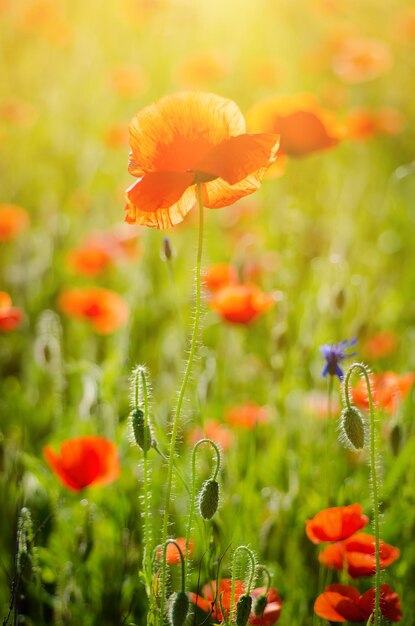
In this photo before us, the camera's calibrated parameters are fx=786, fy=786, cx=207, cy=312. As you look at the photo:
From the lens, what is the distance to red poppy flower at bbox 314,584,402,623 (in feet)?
4.48

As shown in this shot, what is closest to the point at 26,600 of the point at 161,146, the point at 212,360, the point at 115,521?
the point at 115,521

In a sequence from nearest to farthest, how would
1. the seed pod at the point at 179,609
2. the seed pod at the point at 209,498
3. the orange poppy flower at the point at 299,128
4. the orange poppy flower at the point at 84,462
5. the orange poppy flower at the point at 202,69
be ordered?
the seed pod at the point at 179,609, the seed pod at the point at 209,498, the orange poppy flower at the point at 84,462, the orange poppy flower at the point at 299,128, the orange poppy flower at the point at 202,69

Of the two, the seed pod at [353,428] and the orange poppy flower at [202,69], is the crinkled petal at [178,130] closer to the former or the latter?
the seed pod at [353,428]

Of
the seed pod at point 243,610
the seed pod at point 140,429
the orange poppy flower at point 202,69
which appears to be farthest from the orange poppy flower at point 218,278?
the orange poppy flower at point 202,69

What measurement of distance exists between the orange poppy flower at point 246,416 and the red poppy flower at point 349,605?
2.64ft

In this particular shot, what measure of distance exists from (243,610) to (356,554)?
416mm

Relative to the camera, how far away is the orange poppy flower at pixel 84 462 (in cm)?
178

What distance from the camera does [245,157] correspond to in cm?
125

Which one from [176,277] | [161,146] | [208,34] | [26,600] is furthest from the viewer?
[208,34]

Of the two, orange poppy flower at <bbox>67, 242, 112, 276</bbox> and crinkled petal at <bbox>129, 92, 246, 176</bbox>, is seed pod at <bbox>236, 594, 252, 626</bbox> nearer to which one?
crinkled petal at <bbox>129, 92, 246, 176</bbox>

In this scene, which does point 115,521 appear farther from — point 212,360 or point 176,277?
point 176,277

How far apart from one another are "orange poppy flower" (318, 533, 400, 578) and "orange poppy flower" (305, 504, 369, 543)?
7 centimetres

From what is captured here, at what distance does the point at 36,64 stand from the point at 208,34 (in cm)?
149

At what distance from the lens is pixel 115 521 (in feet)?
6.76
